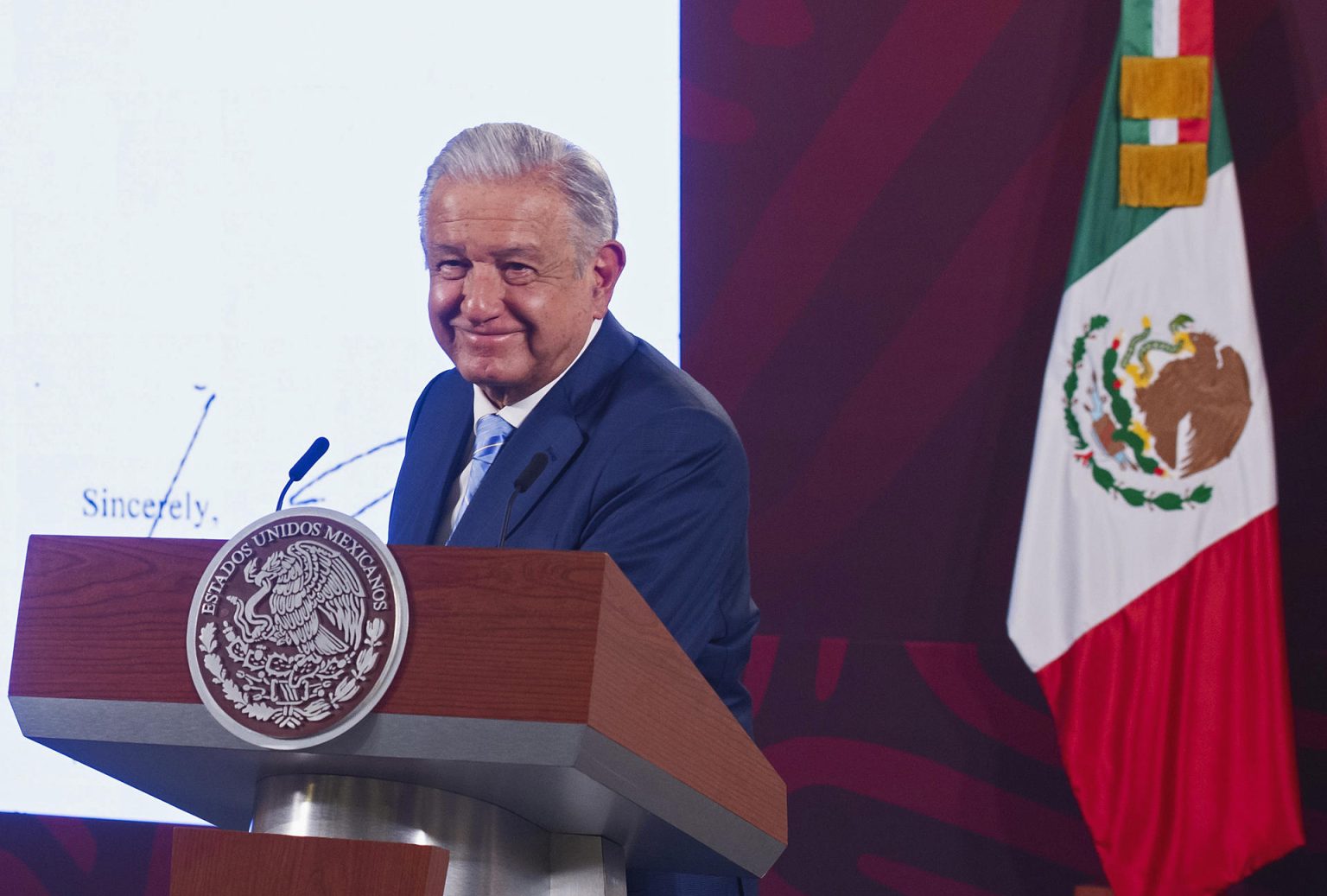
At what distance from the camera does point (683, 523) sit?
1653 millimetres

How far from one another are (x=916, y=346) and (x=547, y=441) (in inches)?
76.4

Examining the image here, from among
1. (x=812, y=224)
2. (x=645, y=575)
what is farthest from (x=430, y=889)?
(x=812, y=224)

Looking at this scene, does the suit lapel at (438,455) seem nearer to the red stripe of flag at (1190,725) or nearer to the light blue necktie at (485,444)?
the light blue necktie at (485,444)

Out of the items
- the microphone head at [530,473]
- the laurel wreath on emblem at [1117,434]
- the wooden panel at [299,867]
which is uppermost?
the laurel wreath on emblem at [1117,434]

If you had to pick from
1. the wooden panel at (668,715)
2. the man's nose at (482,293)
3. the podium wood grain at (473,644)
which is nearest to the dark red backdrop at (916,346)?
the man's nose at (482,293)

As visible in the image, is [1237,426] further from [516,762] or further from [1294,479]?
[516,762]

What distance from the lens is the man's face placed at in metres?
1.78

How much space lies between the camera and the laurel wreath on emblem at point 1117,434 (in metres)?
3.13

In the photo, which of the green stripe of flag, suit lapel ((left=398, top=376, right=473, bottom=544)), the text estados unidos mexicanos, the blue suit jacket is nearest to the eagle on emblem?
the text estados unidos mexicanos

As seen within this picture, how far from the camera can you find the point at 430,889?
3.53ft

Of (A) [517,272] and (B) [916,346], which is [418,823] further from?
(B) [916,346]

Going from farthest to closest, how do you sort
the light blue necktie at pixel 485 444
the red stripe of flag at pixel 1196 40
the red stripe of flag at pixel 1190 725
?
the red stripe of flag at pixel 1196 40, the red stripe of flag at pixel 1190 725, the light blue necktie at pixel 485 444

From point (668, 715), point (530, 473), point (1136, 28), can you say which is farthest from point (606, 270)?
point (1136, 28)

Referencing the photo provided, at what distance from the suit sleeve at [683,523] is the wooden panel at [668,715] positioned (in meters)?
0.28
